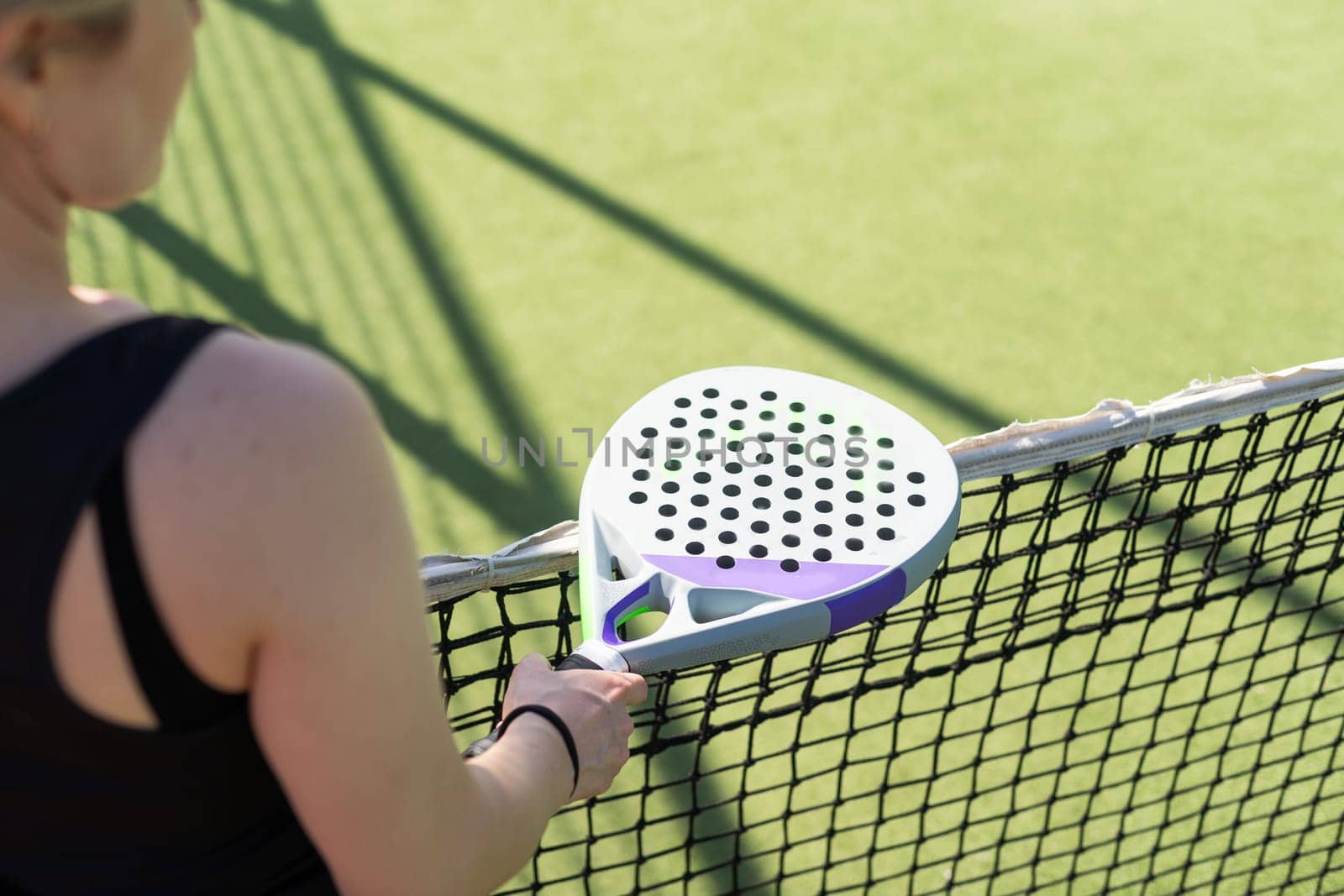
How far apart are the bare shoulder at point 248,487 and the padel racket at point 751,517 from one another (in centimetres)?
48

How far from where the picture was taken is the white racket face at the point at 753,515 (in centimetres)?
113

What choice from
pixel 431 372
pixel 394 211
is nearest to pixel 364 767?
pixel 431 372

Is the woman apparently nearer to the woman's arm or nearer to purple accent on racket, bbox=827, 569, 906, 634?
the woman's arm

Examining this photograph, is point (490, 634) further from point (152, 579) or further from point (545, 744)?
point (152, 579)

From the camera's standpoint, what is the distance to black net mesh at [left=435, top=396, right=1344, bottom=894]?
1.89 meters

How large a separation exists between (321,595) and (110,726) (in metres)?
0.11

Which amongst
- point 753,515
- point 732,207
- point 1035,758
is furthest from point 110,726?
point 732,207

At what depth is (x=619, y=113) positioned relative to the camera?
3.65 metres

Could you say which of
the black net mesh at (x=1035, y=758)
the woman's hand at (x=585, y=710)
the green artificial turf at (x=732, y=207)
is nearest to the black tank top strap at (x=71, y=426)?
the woman's hand at (x=585, y=710)

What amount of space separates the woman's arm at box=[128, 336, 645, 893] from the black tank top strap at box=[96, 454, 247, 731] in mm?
10

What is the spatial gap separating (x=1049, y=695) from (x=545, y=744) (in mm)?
1499

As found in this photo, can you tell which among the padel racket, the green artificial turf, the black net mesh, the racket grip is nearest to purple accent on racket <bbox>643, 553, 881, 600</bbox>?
the padel racket

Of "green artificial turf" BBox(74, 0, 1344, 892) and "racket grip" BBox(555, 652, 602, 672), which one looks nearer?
"racket grip" BBox(555, 652, 602, 672)

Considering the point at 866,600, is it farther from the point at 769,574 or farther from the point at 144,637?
the point at 144,637
